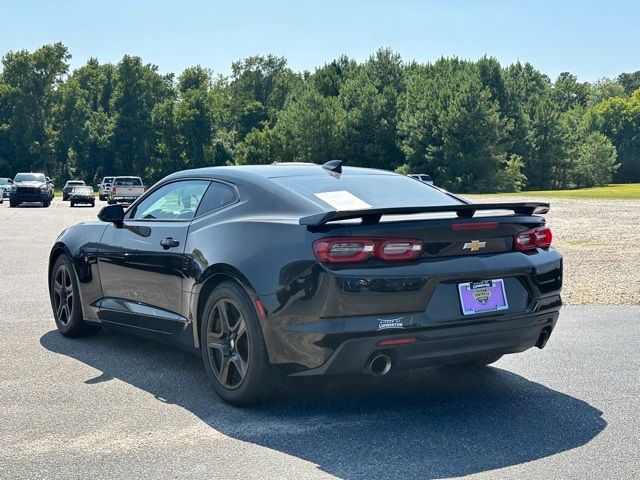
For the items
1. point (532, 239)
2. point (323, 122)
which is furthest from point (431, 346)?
point (323, 122)

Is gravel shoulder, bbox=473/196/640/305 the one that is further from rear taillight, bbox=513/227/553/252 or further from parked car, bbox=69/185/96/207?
parked car, bbox=69/185/96/207

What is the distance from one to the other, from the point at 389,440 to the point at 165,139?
107 m

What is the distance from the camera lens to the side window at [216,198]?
5.78 metres

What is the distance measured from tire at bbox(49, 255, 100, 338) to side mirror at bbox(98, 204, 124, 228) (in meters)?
0.82

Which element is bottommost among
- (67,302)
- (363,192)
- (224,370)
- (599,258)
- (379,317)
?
(599,258)

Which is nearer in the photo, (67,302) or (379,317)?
(379,317)

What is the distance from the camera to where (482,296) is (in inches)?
198

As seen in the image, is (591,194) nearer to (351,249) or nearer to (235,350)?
(235,350)

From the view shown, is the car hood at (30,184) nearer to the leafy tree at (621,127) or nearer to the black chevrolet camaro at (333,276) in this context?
the black chevrolet camaro at (333,276)

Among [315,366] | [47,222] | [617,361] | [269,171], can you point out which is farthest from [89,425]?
[47,222]

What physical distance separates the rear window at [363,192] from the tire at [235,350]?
33.0 inches

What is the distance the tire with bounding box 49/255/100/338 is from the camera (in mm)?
7293

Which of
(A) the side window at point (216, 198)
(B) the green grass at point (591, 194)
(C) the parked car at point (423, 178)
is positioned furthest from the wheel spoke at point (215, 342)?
(B) the green grass at point (591, 194)

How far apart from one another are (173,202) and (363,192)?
150 centimetres
